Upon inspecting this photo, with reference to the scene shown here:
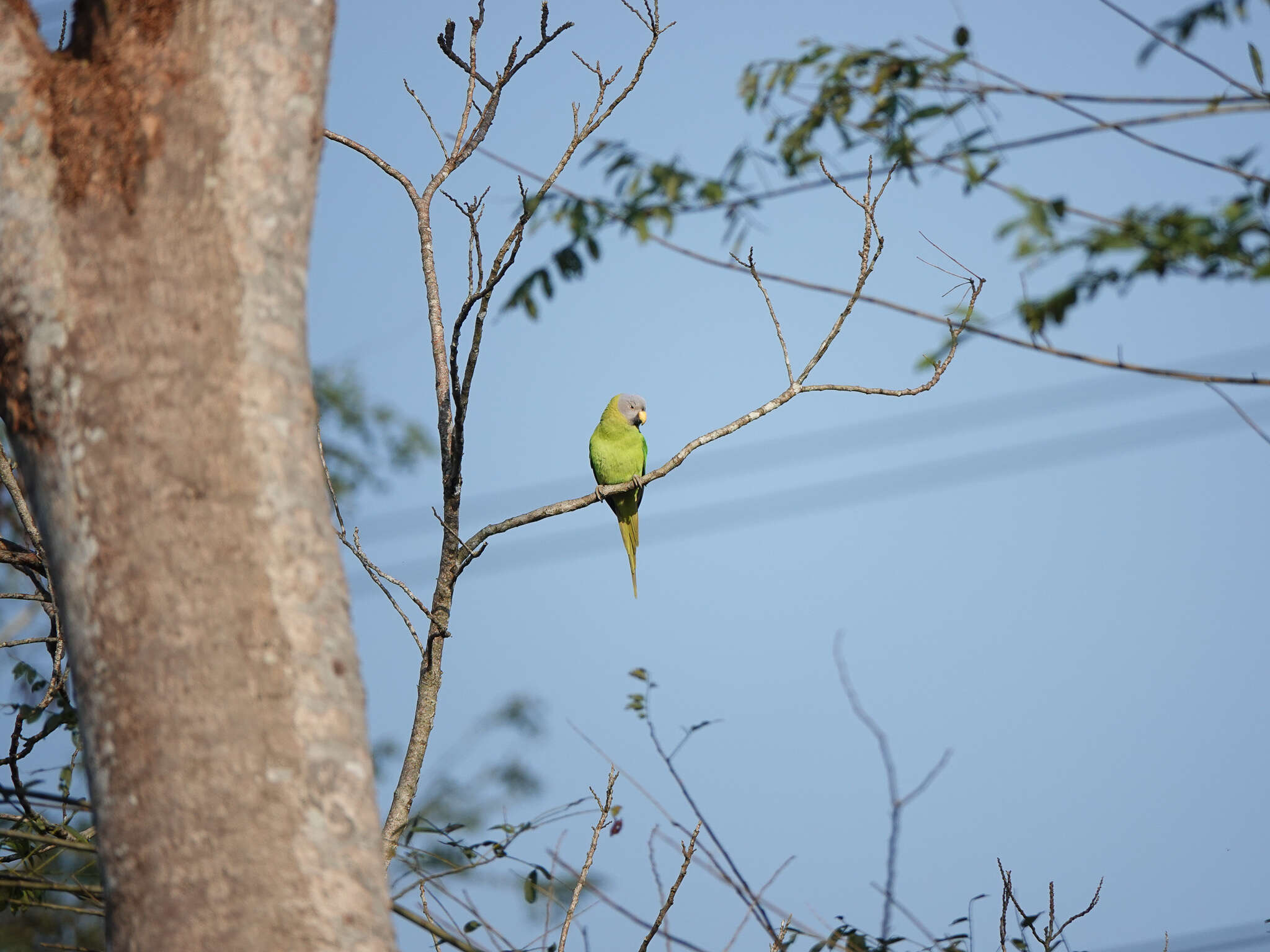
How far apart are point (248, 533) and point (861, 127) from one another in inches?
84.5

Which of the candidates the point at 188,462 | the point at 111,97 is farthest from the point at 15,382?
the point at 111,97

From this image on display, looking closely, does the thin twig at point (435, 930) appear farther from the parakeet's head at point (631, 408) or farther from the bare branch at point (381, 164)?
the parakeet's head at point (631, 408)

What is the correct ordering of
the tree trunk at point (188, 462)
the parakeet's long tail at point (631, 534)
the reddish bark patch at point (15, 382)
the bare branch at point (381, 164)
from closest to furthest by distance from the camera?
the tree trunk at point (188, 462)
the reddish bark patch at point (15, 382)
the bare branch at point (381, 164)
the parakeet's long tail at point (631, 534)

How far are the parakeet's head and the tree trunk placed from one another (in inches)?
237

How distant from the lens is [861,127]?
2.79 meters

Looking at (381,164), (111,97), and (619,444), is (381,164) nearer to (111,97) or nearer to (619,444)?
(111,97)

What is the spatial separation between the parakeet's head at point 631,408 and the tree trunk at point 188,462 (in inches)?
237

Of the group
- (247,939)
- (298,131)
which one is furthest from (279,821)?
(298,131)

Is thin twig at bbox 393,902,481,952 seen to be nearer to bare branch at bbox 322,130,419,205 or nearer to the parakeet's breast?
bare branch at bbox 322,130,419,205

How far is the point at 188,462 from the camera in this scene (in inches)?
54.0

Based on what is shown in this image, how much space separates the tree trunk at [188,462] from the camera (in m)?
1.30

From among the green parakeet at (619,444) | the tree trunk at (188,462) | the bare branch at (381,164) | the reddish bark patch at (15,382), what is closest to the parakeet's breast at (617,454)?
the green parakeet at (619,444)

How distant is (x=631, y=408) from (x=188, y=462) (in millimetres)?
6295

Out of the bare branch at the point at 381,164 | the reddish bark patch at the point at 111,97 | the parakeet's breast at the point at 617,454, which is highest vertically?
the parakeet's breast at the point at 617,454
